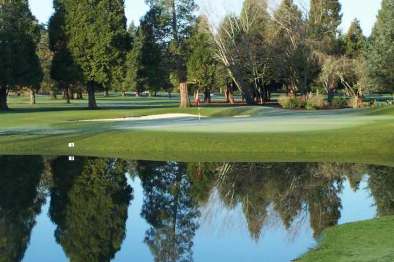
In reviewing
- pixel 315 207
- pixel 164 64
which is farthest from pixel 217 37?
pixel 315 207

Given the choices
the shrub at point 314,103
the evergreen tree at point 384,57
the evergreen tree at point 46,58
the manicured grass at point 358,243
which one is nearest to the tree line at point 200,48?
the evergreen tree at point 384,57

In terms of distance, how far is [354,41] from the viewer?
101688 millimetres

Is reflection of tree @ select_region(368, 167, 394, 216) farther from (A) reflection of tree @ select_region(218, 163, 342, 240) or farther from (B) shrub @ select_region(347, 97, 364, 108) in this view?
(B) shrub @ select_region(347, 97, 364, 108)

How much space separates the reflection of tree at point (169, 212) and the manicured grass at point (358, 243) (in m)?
2.39

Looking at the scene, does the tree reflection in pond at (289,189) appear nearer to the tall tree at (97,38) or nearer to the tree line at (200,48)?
the tree line at (200,48)

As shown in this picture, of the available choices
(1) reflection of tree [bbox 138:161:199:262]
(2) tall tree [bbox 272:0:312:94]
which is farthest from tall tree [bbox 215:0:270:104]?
(1) reflection of tree [bbox 138:161:199:262]

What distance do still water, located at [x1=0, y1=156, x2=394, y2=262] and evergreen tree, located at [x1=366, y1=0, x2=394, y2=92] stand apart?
45.9 m

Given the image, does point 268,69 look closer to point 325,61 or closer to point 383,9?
point 325,61

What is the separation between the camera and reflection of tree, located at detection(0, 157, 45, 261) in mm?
12039

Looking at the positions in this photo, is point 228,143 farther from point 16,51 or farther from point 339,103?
point 16,51

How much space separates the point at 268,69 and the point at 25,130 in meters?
58.3

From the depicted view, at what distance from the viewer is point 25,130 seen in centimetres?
3762

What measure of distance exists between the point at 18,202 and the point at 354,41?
91.7 meters

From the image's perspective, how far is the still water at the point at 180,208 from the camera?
1176cm
